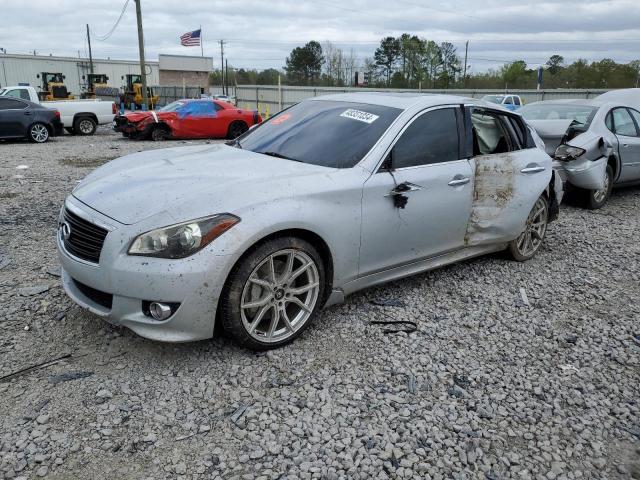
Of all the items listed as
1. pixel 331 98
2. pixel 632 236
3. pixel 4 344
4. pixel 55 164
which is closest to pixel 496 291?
pixel 331 98

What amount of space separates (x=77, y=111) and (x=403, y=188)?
16.8m

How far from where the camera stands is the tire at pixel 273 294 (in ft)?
10.1

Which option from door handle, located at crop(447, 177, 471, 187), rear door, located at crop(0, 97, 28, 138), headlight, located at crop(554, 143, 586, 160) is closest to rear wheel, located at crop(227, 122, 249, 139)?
rear door, located at crop(0, 97, 28, 138)

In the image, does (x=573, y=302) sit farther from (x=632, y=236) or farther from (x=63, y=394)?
(x=63, y=394)

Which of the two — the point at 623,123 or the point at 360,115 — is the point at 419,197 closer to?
the point at 360,115

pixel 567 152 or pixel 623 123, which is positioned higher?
pixel 623 123

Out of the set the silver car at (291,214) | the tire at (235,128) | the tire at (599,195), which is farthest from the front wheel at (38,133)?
the tire at (599,195)

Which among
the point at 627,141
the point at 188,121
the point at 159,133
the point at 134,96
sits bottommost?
the point at 159,133

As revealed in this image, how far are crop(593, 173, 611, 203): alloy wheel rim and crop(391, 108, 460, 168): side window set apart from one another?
4708 mm

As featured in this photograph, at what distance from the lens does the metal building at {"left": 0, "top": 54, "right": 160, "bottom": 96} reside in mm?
48719

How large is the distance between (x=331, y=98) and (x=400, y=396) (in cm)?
273

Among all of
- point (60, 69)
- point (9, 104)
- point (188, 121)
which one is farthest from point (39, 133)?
point (60, 69)

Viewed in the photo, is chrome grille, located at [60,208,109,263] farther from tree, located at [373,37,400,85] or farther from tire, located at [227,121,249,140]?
tree, located at [373,37,400,85]

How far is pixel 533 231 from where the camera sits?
→ 5.33 metres
